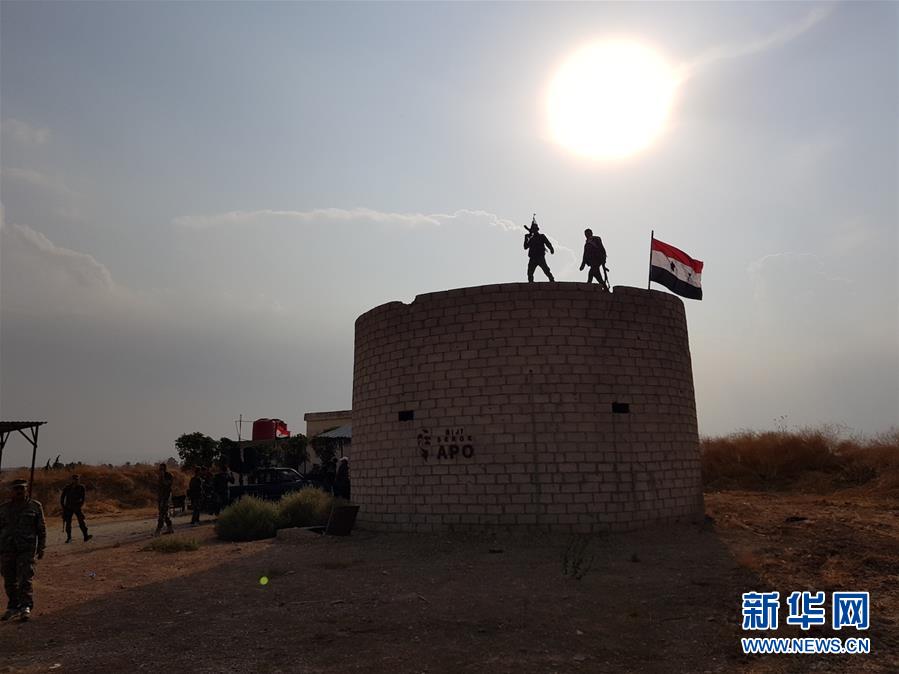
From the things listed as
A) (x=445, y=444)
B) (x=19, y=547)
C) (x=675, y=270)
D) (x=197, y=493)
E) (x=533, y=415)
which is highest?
(x=675, y=270)

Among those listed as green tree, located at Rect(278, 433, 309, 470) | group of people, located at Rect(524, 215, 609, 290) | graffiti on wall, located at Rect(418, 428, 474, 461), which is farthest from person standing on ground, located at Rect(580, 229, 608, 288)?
green tree, located at Rect(278, 433, 309, 470)

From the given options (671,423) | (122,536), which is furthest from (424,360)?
(122,536)

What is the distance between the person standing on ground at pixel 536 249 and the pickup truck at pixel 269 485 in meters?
9.31

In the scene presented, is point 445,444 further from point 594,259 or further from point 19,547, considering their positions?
point 19,547

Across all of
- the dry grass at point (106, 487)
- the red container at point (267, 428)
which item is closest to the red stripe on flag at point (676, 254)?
the red container at point (267, 428)

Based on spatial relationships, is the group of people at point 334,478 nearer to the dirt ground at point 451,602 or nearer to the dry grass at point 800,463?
the dirt ground at point 451,602

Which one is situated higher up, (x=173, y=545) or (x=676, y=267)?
(x=676, y=267)

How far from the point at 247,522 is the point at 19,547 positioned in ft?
21.2

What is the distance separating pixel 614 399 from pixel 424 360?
12.2 ft

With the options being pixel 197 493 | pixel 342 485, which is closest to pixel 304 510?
pixel 342 485

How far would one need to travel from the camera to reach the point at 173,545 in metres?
12.0

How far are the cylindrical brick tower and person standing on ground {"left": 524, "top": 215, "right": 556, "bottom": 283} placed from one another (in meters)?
1.52

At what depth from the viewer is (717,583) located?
314 inches

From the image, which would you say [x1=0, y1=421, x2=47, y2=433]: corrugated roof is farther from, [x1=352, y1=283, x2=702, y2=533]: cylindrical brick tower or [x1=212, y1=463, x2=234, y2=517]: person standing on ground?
[x1=352, y1=283, x2=702, y2=533]: cylindrical brick tower
